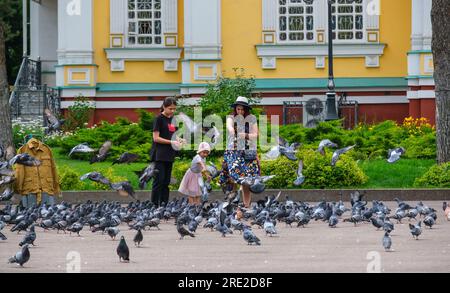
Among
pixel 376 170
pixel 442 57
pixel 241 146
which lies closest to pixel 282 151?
pixel 241 146

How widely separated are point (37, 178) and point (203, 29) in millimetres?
13923

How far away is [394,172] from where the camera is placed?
23.7m

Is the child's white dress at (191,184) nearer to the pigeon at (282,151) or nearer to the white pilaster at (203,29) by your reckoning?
the pigeon at (282,151)

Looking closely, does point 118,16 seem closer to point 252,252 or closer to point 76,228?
point 76,228

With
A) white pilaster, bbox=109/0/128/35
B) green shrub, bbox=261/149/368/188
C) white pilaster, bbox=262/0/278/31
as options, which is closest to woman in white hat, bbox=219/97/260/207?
green shrub, bbox=261/149/368/188

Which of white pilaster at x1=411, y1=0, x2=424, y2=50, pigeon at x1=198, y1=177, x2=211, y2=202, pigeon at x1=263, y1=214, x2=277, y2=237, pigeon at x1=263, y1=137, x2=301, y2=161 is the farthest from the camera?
white pilaster at x1=411, y1=0, x2=424, y2=50

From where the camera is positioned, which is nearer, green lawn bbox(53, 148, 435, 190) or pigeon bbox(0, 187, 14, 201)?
pigeon bbox(0, 187, 14, 201)

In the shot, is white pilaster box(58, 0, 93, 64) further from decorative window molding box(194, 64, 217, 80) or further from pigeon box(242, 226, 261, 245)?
pigeon box(242, 226, 261, 245)

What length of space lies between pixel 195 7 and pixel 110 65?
2.68 metres

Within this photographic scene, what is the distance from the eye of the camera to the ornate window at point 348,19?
33125mm

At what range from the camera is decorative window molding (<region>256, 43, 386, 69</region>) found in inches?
1296

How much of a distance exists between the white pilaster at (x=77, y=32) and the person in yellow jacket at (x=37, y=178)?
1380 centimetres

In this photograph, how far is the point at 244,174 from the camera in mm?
18922

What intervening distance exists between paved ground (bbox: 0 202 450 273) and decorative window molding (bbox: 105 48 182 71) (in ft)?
53.4
